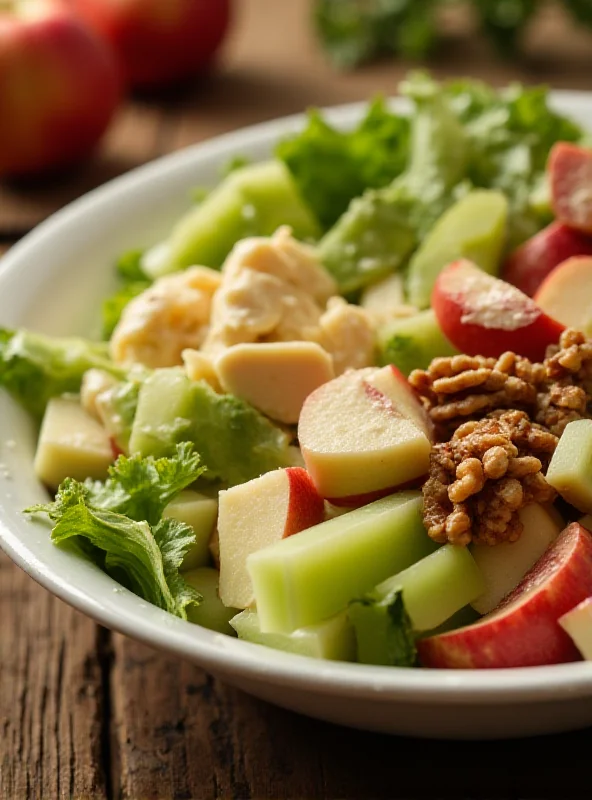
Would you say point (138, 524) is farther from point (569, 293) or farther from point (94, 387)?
point (569, 293)

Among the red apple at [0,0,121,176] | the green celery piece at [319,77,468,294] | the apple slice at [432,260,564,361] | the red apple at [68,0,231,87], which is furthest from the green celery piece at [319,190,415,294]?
the red apple at [68,0,231,87]

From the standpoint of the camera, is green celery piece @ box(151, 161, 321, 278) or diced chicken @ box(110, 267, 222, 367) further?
green celery piece @ box(151, 161, 321, 278)

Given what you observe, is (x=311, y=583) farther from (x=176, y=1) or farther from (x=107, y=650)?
(x=176, y=1)

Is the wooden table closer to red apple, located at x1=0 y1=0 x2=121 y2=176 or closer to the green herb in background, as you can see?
red apple, located at x1=0 y1=0 x2=121 y2=176

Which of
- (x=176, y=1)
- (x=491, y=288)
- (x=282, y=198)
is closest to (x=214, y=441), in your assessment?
(x=491, y=288)

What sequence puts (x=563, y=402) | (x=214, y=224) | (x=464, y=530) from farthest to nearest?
(x=214, y=224) < (x=563, y=402) < (x=464, y=530)

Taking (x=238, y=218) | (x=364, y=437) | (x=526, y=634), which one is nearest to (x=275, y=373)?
(x=364, y=437)
